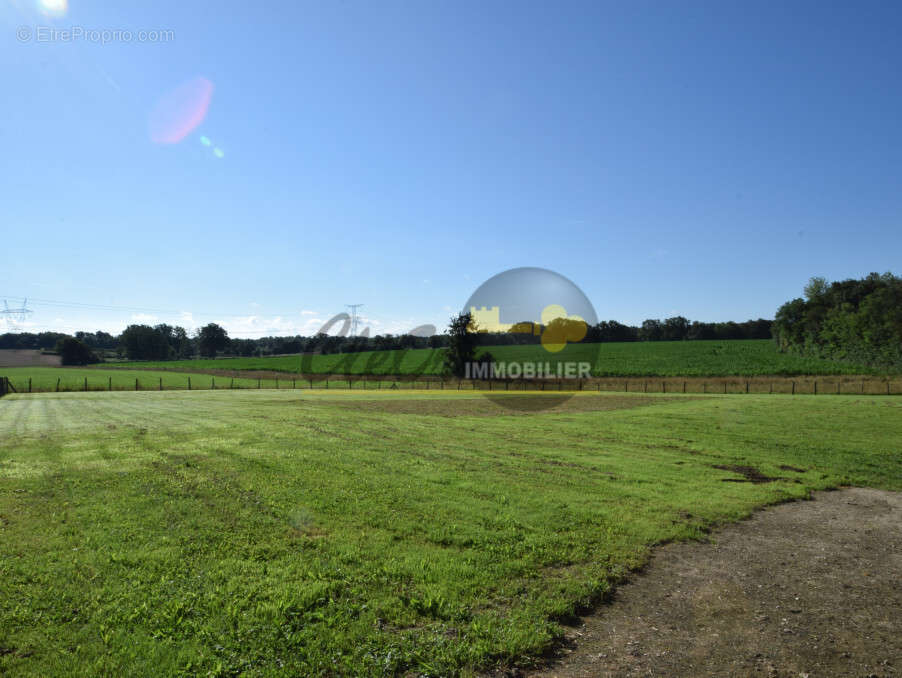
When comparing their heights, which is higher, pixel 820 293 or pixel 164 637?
pixel 820 293

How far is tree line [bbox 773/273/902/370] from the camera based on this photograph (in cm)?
6362

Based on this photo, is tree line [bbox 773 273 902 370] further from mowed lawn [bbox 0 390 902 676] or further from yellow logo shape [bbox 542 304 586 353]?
mowed lawn [bbox 0 390 902 676]

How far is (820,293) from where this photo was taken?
11038 cm

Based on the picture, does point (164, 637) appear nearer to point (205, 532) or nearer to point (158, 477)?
point (205, 532)

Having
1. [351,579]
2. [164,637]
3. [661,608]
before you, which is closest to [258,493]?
[351,579]

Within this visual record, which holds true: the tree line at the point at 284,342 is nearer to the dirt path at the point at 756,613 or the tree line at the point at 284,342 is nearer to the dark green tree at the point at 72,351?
the dark green tree at the point at 72,351

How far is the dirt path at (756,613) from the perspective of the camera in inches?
200

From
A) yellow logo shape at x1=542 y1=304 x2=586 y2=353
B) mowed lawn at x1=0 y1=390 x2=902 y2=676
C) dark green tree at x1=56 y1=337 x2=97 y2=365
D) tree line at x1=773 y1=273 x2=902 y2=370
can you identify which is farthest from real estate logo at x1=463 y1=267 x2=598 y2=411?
dark green tree at x1=56 y1=337 x2=97 y2=365

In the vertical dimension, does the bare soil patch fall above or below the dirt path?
below

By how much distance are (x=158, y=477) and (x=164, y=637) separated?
278 inches

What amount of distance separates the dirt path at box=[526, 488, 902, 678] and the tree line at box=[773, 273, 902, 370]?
6627 cm

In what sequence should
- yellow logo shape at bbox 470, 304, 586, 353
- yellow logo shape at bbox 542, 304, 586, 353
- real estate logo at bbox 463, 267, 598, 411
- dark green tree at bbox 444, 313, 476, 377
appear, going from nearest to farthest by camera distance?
real estate logo at bbox 463, 267, 598, 411 → yellow logo shape at bbox 542, 304, 586, 353 → yellow logo shape at bbox 470, 304, 586, 353 → dark green tree at bbox 444, 313, 476, 377

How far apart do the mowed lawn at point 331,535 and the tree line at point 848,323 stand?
6012 centimetres

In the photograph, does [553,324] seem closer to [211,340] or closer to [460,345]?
[460,345]
